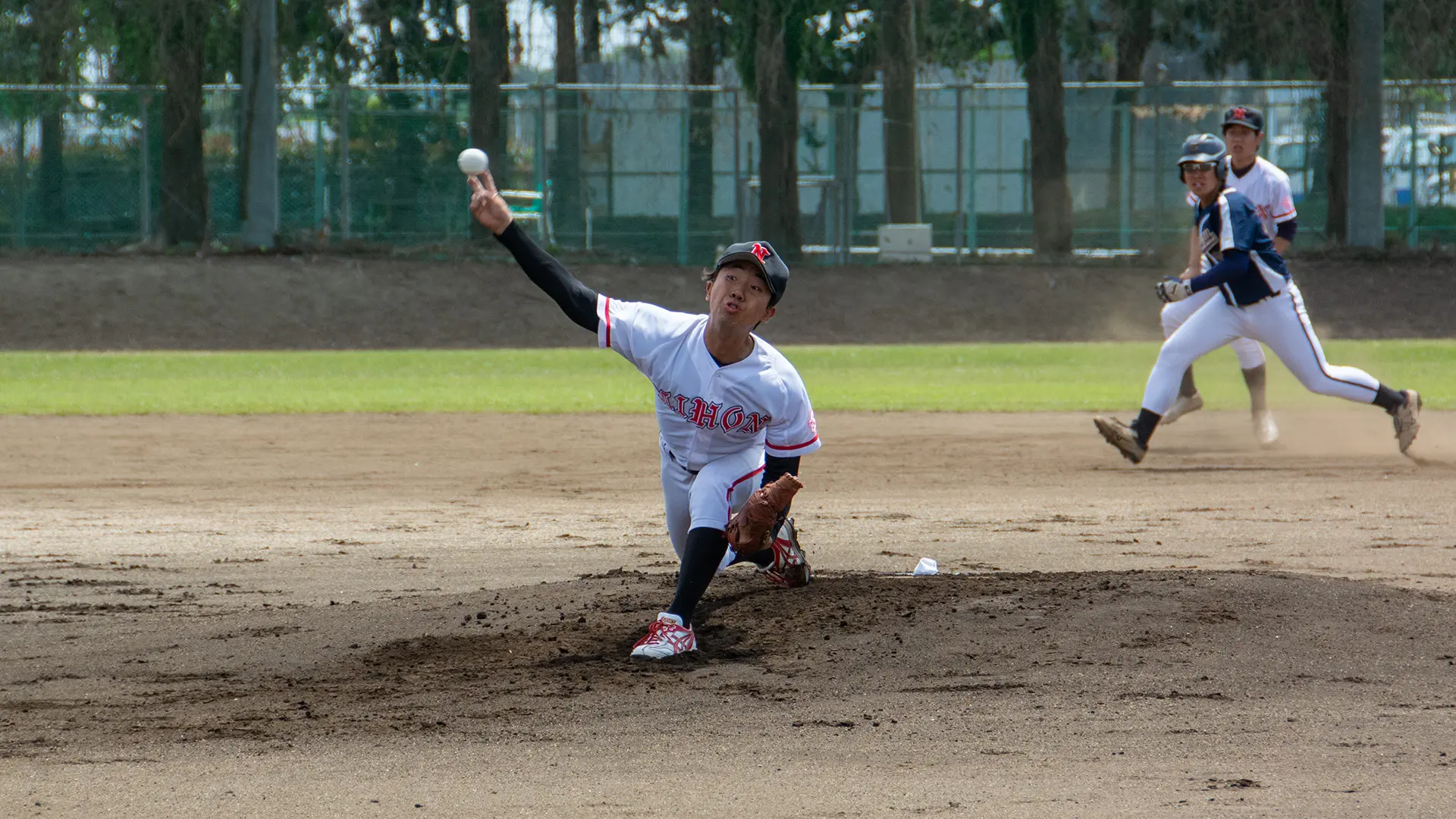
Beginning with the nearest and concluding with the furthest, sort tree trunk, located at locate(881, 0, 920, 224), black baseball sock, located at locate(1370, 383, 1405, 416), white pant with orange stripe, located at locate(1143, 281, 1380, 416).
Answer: white pant with orange stripe, located at locate(1143, 281, 1380, 416) → black baseball sock, located at locate(1370, 383, 1405, 416) → tree trunk, located at locate(881, 0, 920, 224)

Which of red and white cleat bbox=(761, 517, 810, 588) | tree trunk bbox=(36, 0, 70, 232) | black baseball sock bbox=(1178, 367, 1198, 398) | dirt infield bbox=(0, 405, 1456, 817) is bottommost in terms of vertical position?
dirt infield bbox=(0, 405, 1456, 817)

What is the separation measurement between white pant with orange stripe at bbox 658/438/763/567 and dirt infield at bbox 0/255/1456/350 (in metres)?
16.4

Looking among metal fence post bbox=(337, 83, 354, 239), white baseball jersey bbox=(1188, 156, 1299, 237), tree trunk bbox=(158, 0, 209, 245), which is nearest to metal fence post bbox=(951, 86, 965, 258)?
metal fence post bbox=(337, 83, 354, 239)

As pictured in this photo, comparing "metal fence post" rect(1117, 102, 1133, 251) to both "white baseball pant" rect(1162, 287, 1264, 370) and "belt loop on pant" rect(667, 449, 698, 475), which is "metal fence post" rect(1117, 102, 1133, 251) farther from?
"belt loop on pant" rect(667, 449, 698, 475)

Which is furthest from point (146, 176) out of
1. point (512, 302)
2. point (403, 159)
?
→ point (512, 302)

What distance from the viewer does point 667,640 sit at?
16.4 feet

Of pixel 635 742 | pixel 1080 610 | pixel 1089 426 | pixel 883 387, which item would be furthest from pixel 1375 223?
pixel 635 742

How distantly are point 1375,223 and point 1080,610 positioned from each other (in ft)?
74.8

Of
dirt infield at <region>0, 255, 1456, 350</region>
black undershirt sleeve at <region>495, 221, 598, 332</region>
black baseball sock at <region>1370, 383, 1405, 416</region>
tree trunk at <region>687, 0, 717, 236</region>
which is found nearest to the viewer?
black undershirt sleeve at <region>495, 221, 598, 332</region>

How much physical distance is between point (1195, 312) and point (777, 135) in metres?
16.1

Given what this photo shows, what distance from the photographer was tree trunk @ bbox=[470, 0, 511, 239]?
24.8 metres

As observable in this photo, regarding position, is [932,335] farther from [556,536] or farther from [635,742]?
[635,742]

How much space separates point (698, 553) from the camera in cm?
502

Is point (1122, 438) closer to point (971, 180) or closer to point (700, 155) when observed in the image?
point (971, 180)
